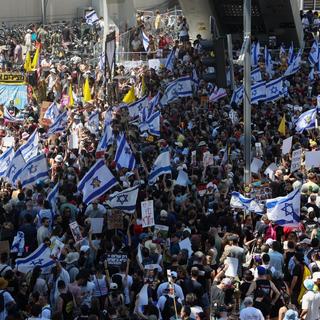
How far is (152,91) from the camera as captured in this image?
1129 inches

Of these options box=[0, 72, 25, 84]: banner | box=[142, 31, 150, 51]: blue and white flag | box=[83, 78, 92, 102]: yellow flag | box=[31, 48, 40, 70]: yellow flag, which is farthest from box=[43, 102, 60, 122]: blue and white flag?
box=[142, 31, 150, 51]: blue and white flag

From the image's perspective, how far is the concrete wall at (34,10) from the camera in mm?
45312

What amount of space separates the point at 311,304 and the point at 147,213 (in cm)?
362

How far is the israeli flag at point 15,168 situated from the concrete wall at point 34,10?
87.5 ft

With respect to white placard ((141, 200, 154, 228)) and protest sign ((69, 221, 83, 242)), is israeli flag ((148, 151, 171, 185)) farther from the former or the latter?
protest sign ((69, 221, 83, 242))

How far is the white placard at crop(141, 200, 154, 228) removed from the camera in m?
16.0

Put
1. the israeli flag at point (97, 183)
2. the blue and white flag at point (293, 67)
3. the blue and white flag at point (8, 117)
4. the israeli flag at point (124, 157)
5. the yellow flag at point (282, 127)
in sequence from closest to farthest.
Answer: the israeli flag at point (97, 183)
the israeli flag at point (124, 157)
the yellow flag at point (282, 127)
the blue and white flag at point (8, 117)
the blue and white flag at point (293, 67)

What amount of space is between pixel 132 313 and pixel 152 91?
626 inches

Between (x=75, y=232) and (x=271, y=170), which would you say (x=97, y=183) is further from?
(x=271, y=170)

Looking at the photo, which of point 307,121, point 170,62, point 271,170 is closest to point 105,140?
point 271,170

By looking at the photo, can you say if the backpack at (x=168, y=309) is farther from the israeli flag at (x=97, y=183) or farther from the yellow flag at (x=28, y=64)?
the yellow flag at (x=28, y=64)

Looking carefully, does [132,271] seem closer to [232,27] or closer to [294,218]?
[294,218]

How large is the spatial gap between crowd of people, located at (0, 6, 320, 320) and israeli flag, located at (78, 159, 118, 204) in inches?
7.0

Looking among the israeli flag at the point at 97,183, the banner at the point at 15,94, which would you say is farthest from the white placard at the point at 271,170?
the banner at the point at 15,94
